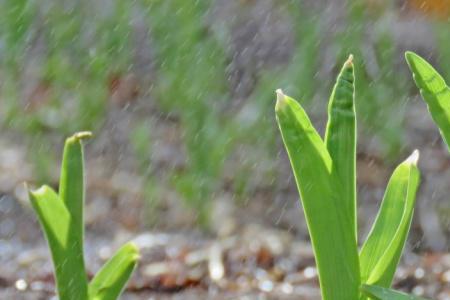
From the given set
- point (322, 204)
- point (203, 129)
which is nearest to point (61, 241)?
point (322, 204)

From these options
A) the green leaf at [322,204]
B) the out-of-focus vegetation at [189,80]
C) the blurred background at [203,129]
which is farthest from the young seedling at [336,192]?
the out-of-focus vegetation at [189,80]

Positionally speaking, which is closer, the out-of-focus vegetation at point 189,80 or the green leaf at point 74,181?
the green leaf at point 74,181

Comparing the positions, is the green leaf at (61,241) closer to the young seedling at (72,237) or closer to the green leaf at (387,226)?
the young seedling at (72,237)

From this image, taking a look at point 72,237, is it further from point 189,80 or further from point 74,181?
point 189,80

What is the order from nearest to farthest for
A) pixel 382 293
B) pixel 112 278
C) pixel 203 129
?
pixel 382 293
pixel 112 278
pixel 203 129

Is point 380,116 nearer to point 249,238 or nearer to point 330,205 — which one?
point 249,238

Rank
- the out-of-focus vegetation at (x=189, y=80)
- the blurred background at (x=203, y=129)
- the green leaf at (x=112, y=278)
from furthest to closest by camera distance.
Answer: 1. the out-of-focus vegetation at (x=189, y=80)
2. the blurred background at (x=203, y=129)
3. the green leaf at (x=112, y=278)
